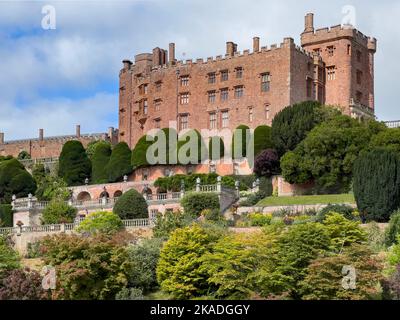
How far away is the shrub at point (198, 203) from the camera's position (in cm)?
5522

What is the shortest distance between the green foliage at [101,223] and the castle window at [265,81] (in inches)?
823

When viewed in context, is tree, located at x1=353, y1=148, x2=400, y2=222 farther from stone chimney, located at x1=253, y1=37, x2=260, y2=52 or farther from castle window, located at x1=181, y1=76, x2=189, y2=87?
castle window, located at x1=181, y1=76, x2=189, y2=87

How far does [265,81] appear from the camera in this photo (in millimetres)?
70812

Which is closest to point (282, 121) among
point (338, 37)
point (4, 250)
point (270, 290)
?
point (338, 37)

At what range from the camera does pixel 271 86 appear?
7031cm

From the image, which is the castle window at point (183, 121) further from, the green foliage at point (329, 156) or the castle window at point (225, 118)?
the green foliage at point (329, 156)

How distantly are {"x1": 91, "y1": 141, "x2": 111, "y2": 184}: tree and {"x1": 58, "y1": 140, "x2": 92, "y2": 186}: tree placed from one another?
730mm

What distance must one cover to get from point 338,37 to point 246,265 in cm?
3894

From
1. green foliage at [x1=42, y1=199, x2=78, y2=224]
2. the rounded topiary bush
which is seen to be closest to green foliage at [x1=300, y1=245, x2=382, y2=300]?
the rounded topiary bush

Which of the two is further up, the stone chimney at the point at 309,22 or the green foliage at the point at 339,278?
the stone chimney at the point at 309,22

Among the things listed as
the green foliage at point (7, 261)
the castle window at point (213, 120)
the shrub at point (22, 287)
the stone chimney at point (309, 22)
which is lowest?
the shrub at point (22, 287)

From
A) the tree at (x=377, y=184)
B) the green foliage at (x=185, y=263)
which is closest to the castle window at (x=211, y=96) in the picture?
the tree at (x=377, y=184)

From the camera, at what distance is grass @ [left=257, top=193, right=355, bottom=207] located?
5578 centimetres
